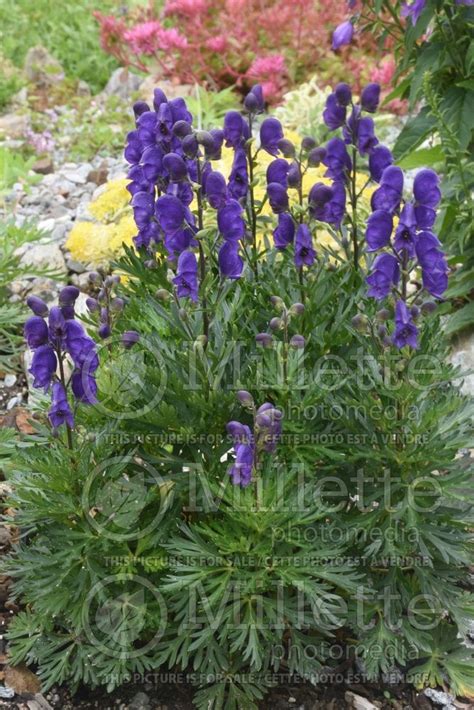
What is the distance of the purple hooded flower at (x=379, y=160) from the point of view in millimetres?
3062

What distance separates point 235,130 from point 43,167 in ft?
14.4

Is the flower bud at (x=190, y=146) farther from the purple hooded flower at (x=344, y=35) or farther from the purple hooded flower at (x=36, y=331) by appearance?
the purple hooded flower at (x=344, y=35)

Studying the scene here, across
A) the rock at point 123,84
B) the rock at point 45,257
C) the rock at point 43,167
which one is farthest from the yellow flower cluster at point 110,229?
the rock at point 123,84

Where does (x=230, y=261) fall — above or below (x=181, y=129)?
below

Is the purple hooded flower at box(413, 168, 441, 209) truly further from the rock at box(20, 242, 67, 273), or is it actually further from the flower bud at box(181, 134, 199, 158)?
the rock at box(20, 242, 67, 273)

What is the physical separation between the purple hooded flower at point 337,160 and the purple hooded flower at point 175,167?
2.05 ft

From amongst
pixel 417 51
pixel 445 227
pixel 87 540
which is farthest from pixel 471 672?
pixel 417 51

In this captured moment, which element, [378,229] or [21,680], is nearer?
[378,229]

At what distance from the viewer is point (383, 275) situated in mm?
2771

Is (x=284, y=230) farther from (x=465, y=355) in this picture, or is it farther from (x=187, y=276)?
(x=465, y=355)

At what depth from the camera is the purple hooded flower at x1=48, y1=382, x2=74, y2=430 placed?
107 inches

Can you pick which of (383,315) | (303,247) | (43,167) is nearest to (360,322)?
(383,315)

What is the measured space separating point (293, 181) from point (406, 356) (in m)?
0.70

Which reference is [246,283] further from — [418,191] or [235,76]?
[235,76]
